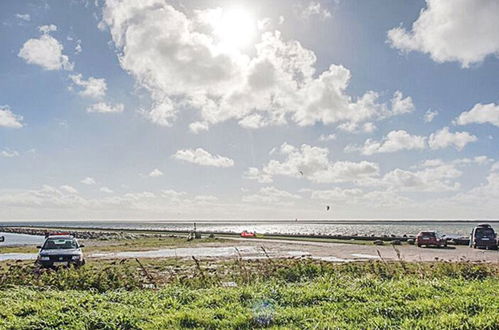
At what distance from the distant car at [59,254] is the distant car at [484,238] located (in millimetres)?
30718

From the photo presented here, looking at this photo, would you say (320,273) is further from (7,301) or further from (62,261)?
(62,261)

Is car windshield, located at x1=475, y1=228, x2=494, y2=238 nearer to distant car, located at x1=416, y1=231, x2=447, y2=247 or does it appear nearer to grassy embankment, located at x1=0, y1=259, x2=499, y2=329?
distant car, located at x1=416, y1=231, x2=447, y2=247

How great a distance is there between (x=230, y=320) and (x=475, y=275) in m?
8.03

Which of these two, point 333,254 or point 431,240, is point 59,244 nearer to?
point 333,254

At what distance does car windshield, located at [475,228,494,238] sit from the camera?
3641 centimetres

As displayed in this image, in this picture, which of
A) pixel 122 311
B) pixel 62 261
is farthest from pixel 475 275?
pixel 62 261

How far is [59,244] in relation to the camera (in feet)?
70.6

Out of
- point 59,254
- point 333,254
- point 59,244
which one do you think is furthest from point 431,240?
point 59,254

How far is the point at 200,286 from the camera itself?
11305 millimetres

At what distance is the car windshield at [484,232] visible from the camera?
36406 mm

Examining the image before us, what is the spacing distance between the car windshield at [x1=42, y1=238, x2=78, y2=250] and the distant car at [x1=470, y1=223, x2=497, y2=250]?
101 feet

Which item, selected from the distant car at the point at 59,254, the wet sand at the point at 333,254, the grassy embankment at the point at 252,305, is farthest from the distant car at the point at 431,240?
the grassy embankment at the point at 252,305

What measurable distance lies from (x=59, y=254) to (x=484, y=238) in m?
31.8

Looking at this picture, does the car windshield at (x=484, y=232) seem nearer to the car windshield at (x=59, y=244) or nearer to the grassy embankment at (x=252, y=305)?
the grassy embankment at (x=252, y=305)
